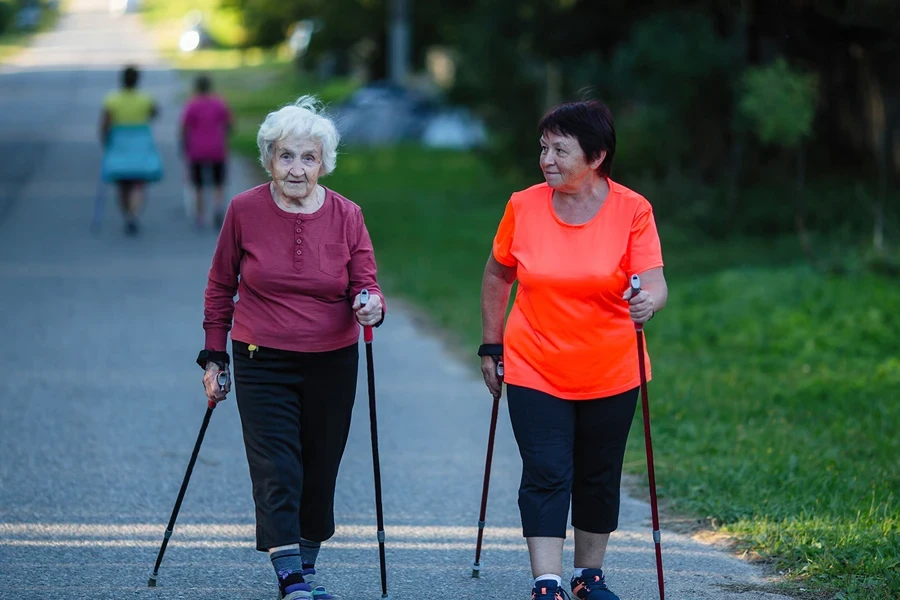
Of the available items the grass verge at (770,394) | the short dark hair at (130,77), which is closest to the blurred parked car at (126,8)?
the short dark hair at (130,77)

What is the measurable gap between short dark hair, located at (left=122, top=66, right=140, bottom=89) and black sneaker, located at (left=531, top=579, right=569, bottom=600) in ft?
35.8

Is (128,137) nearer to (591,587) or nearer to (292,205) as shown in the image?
(292,205)

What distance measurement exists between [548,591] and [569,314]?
919 mm

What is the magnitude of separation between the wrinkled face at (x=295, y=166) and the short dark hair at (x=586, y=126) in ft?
2.59

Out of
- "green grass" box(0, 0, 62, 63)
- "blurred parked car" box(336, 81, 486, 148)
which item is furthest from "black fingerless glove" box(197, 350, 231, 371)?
"green grass" box(0, 0, 62, 63)

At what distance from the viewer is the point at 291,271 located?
14.3 feet

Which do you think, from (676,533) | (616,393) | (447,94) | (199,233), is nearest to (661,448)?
(676,533)

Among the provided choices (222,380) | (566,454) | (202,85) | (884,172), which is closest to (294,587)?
(222,380)

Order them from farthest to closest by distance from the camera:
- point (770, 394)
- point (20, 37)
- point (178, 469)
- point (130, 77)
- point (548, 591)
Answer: point (20, 37) → point (130, 77) → point (770, 394) → point (178, 469) → point (548, 591)

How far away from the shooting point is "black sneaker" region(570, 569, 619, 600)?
459 centimetres

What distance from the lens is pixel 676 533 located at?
18.4 ft

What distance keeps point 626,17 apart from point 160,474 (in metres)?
10.9

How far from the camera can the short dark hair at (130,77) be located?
14023mm

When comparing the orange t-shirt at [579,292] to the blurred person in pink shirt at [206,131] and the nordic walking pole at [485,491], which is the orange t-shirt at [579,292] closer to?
the nordic walking pole at [485,491]
